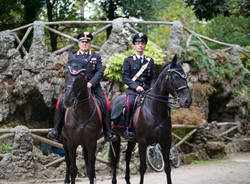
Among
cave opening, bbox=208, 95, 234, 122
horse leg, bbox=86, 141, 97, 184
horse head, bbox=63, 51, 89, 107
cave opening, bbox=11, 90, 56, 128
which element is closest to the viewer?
horse head, bbox=63, 51, 89, 107

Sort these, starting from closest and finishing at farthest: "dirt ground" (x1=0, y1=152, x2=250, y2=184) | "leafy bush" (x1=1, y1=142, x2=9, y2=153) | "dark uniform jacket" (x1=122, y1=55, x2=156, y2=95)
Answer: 1. "dark uniform jacket" (x1=122, y1=55, x2=156, y2=95)
2. "dirt ground" (x1=0, y1=152, x2=250, y2=184)
3. "leafy bush" (x1=1, y1=142, x2=9, y2=153)

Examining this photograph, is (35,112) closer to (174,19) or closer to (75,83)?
(75,83)

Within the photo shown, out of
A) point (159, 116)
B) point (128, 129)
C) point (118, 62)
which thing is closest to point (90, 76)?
point (128, 129)

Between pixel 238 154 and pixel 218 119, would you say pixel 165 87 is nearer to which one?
pixel 238 154

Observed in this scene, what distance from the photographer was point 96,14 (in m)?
21.6

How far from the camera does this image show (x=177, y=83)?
598cm

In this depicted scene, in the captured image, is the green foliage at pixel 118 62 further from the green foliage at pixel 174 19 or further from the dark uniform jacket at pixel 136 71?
the green foliage at pixel 174 19

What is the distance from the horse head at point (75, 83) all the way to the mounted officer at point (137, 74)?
1.29 m

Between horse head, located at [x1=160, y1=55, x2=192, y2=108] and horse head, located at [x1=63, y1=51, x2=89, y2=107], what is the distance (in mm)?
1633

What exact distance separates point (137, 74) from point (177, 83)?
1.48m

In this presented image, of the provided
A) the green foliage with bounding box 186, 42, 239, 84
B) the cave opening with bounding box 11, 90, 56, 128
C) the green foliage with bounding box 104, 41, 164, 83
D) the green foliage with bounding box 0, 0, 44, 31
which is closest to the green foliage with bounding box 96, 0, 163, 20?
the green foliage with bounding box 0, 0, 44, 31

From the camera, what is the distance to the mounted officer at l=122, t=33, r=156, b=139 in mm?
7148

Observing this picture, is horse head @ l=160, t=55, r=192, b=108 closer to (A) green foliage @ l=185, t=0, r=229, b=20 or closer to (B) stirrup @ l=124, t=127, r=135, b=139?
(B) stirrup @ l=124, t=127, r=135, b=139

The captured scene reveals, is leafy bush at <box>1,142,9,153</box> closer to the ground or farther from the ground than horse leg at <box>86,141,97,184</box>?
closer to the ground
